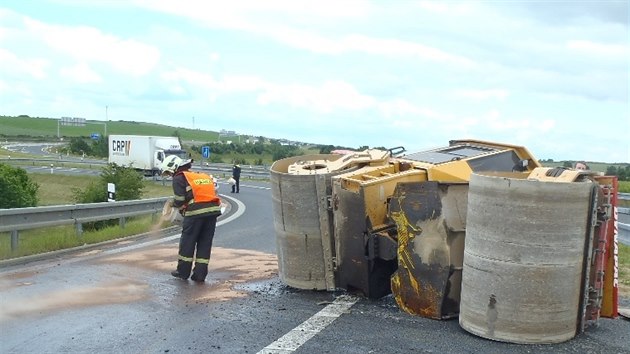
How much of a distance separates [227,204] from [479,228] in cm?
1879

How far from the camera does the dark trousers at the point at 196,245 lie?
8.29 meters

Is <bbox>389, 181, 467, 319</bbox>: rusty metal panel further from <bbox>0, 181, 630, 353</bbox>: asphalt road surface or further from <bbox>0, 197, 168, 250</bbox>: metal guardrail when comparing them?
<bbox>0, 197, 168, 250</bbox>: metal guardrail

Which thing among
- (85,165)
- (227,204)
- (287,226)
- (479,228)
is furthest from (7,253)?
(85,165)

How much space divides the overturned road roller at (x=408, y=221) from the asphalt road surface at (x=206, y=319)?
0.21 metres

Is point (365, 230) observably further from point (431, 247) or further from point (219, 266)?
point (219, 266)

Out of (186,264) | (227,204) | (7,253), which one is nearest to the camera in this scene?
(186,264)

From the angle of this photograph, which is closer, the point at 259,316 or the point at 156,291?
the point at 259,316

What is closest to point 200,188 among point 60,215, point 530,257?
point 60,215

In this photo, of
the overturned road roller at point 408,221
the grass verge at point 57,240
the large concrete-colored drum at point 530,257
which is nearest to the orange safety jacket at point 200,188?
the overturned road roller at point 408,221

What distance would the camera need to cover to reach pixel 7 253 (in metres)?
9.64

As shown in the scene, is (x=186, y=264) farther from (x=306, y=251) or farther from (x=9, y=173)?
(x=9, y=173)

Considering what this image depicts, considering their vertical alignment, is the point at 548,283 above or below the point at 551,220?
below

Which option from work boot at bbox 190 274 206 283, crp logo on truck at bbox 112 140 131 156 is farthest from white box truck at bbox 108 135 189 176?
work boot at bbox 190 274 206 283

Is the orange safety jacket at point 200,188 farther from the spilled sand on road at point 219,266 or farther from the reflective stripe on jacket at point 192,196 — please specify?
the spilled sand on road at point 219,266
